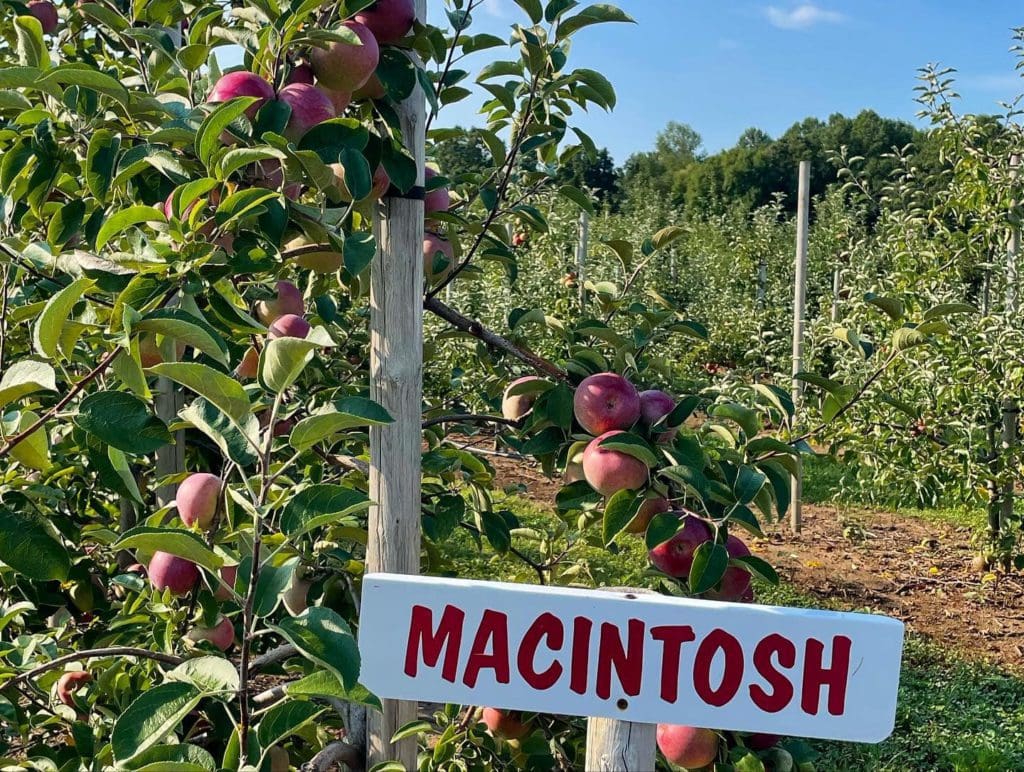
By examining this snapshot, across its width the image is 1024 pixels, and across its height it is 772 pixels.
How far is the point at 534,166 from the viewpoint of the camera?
1558mm

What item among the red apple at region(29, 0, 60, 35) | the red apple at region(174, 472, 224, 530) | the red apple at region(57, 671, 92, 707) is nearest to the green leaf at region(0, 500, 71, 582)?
the red apple at region(174, 472, 224, 530)

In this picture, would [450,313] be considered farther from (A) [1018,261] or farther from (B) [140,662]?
(A) [1018,261]

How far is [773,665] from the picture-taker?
0.69m

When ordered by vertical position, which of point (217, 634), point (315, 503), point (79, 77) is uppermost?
point (79, 77)

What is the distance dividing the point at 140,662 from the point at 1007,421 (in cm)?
377

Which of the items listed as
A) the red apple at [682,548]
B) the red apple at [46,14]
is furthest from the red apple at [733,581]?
the red apple at [46,14]

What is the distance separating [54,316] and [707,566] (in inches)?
26.7

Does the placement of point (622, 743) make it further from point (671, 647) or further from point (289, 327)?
point (289, 327)

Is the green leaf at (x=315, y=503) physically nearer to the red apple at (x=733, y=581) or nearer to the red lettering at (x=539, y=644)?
the red lettering at (x=539, y=644)

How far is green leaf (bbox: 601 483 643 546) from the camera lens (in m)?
1.07

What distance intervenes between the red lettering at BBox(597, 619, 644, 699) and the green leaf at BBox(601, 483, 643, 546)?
1.21ft

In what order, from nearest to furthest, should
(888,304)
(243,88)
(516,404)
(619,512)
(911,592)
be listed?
(243,88) → (619,512) → (888,304) → (516,404) → (911,592)

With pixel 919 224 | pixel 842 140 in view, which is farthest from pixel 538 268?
pixel 842 140

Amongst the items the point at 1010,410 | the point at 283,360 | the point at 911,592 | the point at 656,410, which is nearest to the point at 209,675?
the point at 283,360
